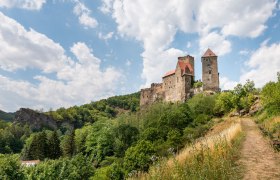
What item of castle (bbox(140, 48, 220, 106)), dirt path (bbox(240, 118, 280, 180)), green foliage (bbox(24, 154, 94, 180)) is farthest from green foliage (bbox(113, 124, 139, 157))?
dirt path (bbox(240, 118, 280, 180))

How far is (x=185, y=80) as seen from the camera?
241ft

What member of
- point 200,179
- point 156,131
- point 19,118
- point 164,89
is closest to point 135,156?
point 156,131

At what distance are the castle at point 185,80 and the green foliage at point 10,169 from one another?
46098 millimetres

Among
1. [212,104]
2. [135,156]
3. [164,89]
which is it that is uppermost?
[164,89]

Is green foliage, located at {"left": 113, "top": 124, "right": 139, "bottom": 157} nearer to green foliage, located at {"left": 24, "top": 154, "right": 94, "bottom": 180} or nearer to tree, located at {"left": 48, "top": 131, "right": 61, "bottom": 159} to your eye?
green foliage, located at {"left": 24, "top": 154, "right": 94, "bottom": 180}

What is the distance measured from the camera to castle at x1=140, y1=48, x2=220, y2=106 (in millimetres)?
70000

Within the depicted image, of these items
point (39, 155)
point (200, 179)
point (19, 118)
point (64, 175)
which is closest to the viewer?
point (200, 179)

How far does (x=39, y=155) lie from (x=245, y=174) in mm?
68231

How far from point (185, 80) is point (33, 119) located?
91.0 metres

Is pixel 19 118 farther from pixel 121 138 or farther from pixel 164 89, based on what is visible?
pixel 121 138

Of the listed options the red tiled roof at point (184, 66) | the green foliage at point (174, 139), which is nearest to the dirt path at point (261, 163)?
the green foliage at point (174, 139)

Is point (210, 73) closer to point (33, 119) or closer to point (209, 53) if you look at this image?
point (209, 53)

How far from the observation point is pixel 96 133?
72.2 meters

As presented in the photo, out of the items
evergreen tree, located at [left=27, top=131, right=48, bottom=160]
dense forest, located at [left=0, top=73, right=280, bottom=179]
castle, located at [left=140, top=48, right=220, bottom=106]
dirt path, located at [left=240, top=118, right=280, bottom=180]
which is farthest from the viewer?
castle, located at [left=140, top=48, right=220, bottom=106]
